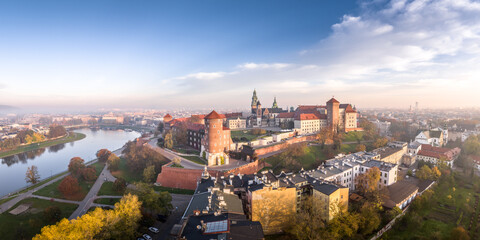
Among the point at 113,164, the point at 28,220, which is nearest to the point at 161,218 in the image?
the point at 28,220

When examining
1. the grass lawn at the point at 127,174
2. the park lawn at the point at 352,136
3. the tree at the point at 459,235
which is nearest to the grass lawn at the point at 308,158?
the park lawn at the point at 352,136

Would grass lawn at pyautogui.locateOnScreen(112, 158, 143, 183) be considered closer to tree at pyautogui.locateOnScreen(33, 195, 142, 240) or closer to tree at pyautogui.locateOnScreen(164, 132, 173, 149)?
tree at pyautogui.locateOnScreen(164, 132, 173, 149)

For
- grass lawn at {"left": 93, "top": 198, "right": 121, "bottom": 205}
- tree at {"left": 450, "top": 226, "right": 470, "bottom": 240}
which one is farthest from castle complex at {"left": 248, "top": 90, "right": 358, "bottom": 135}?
grass lawn at {"left": 93, "top": 198, "right": 121, "bottom": 205}

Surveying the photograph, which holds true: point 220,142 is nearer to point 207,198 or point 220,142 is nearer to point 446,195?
point 207,198

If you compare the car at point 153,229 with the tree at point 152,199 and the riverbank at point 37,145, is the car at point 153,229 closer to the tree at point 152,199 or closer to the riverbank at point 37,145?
the tree at point 152,199

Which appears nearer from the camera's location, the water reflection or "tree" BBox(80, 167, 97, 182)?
"tree" BBox(80, 167, 97, 182)
